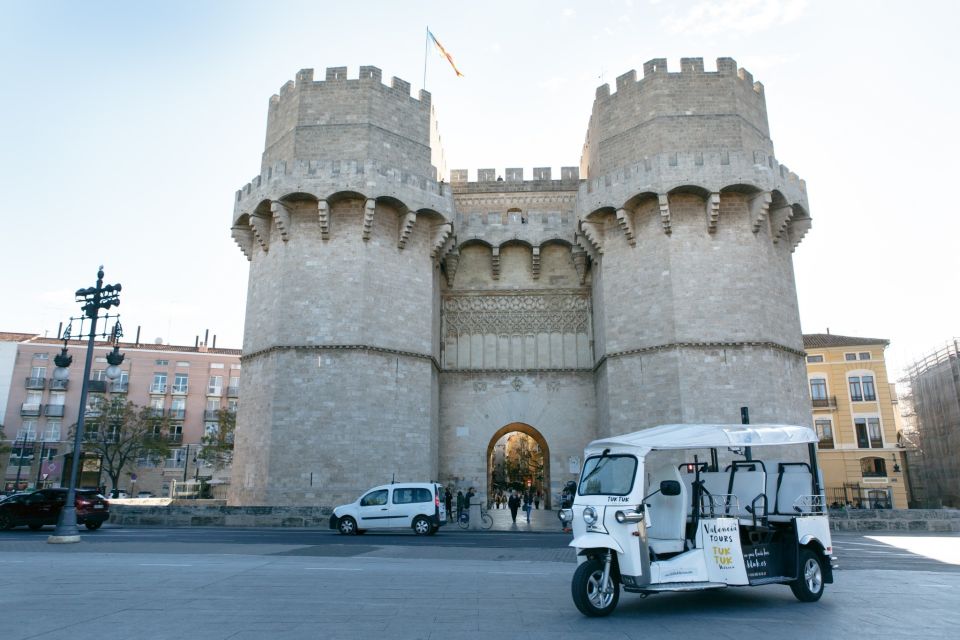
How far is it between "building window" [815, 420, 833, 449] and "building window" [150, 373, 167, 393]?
1720 inches

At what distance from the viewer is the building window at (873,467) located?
33.3 metres

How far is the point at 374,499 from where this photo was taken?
17.3m

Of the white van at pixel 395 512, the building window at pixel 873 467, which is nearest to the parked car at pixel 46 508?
the white van at pixel 395 512

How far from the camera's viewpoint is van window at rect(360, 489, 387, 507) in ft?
56.5

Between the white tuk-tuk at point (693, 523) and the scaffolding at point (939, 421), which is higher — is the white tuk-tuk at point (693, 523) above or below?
below

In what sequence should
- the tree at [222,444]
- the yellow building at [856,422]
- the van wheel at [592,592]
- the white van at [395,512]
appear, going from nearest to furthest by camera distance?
the van wheel at [592,592]
the white van at [395,512]
the yellow building at [856,422]
the tree at [222,444]

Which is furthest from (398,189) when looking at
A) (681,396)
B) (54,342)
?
(54,342)

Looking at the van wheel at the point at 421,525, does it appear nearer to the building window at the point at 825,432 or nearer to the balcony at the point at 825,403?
the building window at the point at 825,432

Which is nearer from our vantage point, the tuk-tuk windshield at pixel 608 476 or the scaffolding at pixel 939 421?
the tuk-tuk windshield at pixel 608 476

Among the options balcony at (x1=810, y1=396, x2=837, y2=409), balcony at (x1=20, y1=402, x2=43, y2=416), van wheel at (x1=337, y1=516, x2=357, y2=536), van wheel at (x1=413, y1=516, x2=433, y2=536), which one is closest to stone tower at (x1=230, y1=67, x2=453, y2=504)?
van wheel at (x1=337, y1=516, x2=357, y2=536)

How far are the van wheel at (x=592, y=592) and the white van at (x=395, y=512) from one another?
11276 mm

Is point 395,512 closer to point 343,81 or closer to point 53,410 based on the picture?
point 343,81

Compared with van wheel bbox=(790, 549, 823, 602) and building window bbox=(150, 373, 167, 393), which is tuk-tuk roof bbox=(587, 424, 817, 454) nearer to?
van wheel bbox=(790, 549, 823, 602)

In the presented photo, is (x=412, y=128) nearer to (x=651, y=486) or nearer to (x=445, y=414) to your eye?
(x=445, y=414)
